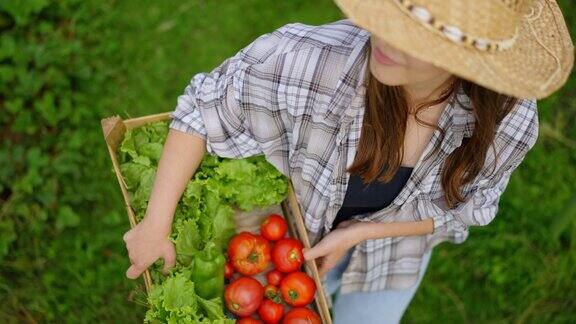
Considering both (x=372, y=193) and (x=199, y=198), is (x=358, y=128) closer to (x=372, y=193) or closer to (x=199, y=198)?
(x=372, y=193)

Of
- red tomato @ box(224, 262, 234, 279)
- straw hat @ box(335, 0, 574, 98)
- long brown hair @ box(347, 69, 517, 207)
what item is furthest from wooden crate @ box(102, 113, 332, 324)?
straw hat @ box(335, 0, 574, 98)

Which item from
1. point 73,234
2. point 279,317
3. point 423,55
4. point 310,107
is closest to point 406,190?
point 310,107

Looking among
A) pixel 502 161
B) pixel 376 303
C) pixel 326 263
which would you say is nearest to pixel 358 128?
pixel 502 161

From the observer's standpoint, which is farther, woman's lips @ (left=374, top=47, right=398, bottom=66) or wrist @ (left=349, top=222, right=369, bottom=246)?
wrist @ (left=349, top=222, right=369, bottom=246)

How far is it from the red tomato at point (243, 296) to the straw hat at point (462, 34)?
115cm

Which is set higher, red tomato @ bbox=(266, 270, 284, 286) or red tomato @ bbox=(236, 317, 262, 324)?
red tomato @ bbox=(266, 270, 284, 286)

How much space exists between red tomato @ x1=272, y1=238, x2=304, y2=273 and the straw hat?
108 centimetres

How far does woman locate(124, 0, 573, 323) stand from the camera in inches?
65.5

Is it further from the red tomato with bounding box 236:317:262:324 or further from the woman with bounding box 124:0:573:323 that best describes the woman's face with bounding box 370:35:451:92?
the red tomato with bounding box 236:317:262:324

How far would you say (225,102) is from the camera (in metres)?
1.88

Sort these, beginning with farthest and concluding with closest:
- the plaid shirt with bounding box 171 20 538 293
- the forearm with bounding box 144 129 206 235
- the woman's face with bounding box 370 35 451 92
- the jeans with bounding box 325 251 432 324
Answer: the jeans with bounding box 325 251 432 324 → the forearm with bounding box 144 129 206 235 → the plaid shirt with bounding box 171 20 538 293 → the woman's face with bounding box 370 35 451 92

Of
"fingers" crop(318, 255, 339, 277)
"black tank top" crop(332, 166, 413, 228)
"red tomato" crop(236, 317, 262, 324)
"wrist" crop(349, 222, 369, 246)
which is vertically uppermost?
"black tank top" crop(332, 166, 413, 228)

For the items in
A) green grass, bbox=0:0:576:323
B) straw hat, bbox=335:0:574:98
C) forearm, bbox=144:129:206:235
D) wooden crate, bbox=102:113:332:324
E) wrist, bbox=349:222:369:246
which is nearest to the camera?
straw hat, bbox=335:0:574:98

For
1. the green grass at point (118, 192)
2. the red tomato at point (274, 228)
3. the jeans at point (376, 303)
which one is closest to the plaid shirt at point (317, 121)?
the red tomato at point (274, 228)
